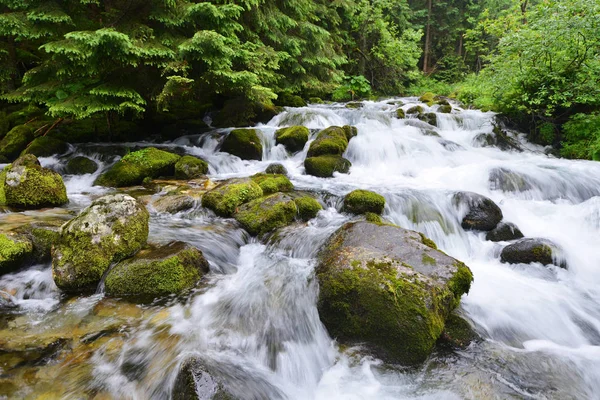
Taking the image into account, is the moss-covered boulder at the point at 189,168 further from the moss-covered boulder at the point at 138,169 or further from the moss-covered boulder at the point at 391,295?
the moss-covered boulder at the point at 391,295

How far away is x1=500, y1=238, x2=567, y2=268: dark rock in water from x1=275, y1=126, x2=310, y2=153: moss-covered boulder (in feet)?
21.8

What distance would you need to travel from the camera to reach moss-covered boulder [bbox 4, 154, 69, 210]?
17.7 feet

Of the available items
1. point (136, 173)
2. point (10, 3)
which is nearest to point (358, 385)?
point (136, 173)

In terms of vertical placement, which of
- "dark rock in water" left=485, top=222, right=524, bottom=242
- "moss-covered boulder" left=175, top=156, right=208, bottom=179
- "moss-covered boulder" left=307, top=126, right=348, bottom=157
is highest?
"moss-covered boulder" left=307, top=126, right=348, bottom=157

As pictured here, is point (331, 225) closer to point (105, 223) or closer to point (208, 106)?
point (105, 223)

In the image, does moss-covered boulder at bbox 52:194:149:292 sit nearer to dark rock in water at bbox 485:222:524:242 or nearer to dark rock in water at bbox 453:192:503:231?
dark rock in water at bbox 453:192:503:231

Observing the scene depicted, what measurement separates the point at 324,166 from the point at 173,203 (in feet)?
13.6

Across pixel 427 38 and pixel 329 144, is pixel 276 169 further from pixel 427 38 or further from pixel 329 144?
pixel 427 38

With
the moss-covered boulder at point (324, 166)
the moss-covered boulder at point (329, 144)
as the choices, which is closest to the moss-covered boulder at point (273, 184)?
the moss-covered boulder at point (324, 166)

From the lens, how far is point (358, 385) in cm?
285

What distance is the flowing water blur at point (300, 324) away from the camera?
2.73 meters

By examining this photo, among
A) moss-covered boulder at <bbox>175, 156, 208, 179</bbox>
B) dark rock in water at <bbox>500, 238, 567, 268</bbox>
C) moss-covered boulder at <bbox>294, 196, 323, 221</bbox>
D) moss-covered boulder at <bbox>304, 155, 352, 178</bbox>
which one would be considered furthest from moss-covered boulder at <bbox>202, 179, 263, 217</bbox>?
dark rock in water at <bbox>500, 238, 567, 268</bbox>

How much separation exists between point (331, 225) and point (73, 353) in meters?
3.97

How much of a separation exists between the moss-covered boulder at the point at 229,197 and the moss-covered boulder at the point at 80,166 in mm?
4384
